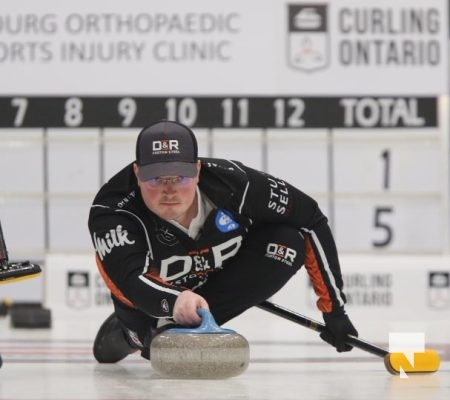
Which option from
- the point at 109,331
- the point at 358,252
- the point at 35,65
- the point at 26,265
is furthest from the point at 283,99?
the point at 26,265

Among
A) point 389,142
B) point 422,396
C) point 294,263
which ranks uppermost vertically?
point 389,142

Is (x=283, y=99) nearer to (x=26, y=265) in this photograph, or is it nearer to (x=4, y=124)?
(x=4, y=124)

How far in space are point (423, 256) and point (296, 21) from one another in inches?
73.0

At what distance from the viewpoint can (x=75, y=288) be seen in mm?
8594

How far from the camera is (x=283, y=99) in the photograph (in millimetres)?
8742

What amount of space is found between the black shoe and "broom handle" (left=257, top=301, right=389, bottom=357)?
0.56 meters

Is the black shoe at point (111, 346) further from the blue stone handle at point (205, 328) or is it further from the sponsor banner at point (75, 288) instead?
the sponsor banner at point (75, 288)

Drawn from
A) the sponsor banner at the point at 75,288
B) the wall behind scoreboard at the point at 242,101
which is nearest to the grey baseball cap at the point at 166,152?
the sponsor banner at the point at 75,288

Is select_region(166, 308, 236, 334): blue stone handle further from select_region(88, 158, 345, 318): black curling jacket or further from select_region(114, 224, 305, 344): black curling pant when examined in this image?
select_region(114, 224, 305, 344): black curling pant

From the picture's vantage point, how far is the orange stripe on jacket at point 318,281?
4.50 metres

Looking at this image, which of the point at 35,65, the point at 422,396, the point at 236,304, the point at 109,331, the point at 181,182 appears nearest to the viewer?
the point at 422,396

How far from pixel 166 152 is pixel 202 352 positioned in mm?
652

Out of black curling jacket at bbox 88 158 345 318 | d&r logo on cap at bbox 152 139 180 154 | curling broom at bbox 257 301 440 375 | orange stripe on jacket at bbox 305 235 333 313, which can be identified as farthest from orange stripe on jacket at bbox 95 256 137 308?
curling broom at bbox 257 301 440 375

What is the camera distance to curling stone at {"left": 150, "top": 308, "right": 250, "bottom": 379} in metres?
3.53
